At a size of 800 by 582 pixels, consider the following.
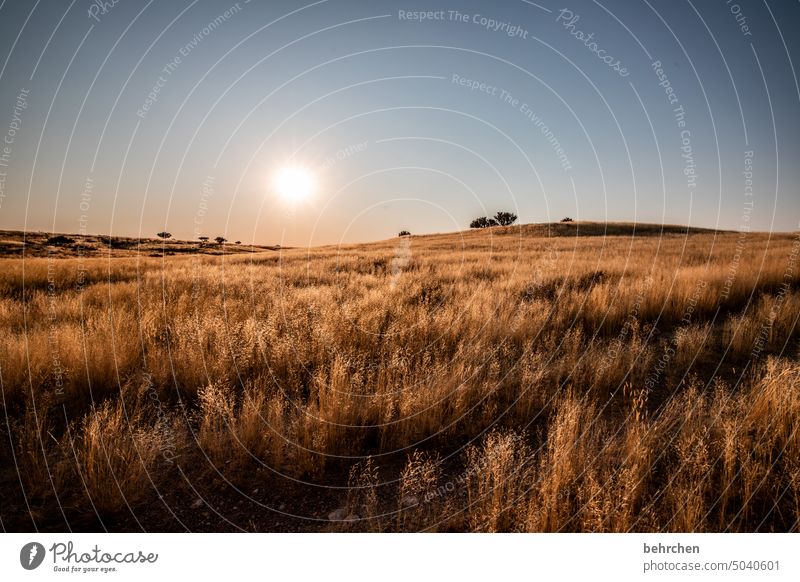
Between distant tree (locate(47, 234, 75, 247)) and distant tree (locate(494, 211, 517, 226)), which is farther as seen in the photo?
distant tree (locate(494, 211, 517, 226))

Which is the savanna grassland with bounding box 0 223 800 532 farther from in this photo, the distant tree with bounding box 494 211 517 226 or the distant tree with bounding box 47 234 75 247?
the distant tree with bounding box 494 211 517 226

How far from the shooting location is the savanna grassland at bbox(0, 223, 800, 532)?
2.53m

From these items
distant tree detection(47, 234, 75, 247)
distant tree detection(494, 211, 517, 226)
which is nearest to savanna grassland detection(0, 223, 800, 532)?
distant tree detection(47, 234, 75, 247)

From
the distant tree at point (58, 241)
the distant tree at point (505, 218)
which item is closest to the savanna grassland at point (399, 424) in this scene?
the distant tree at point (58, 241)

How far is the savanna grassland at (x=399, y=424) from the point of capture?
2529 millimetres

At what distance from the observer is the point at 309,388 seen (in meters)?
4.20

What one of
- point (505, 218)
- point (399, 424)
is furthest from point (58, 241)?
point (505, 218)

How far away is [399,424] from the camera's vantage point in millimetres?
3387

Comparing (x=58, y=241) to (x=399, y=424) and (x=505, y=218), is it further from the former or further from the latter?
(x=505, y=218)
